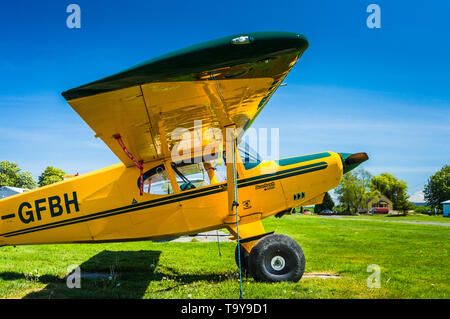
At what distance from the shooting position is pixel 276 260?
5.16 metres

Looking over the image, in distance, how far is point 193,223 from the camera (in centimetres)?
571

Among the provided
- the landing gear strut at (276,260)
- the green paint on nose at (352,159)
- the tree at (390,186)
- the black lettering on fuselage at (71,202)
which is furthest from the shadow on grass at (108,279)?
the tree at (390,186)

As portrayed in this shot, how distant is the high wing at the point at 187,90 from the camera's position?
3121 millimetres

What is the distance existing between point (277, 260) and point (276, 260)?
0.02 m

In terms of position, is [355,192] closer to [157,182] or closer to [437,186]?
[437,186]

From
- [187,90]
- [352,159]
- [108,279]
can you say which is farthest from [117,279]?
[352,159]

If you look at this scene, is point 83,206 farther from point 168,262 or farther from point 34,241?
point 168,262

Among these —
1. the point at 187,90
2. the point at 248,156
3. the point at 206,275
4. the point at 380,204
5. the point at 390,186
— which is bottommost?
the point at 380,204

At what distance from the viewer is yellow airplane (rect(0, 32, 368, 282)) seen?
195 inches

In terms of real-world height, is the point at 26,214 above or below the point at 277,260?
above

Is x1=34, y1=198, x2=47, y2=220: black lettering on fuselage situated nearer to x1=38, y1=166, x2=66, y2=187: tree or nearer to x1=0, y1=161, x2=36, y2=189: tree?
x1=38, y1=166, x2=66, y2=187: tree

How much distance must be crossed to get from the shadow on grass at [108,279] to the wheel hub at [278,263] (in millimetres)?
→ 2203
